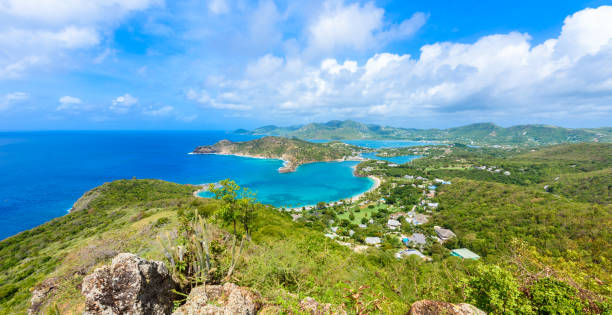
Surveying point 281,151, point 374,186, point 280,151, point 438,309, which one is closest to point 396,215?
point 374,186

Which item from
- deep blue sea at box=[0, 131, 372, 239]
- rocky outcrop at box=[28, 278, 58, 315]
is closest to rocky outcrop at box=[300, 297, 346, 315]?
rocky outcrop at box=[28, 278, 58, 315]

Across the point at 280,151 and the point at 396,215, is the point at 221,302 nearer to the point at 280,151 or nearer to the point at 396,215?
the point at 396,215

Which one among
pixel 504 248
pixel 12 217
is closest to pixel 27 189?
pixel 12 217

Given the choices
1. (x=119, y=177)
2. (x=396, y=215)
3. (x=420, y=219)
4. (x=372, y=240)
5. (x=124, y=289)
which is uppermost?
(x=124, y=289)

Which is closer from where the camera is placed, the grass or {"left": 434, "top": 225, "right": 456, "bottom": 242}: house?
{"left": 434, "top": 225, "right": 456, "bottom": 242}: house

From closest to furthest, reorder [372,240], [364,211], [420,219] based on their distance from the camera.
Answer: [372,240] < [420,219] < [364,211]

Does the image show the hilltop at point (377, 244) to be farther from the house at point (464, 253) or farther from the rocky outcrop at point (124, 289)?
the house at point (464, 253)

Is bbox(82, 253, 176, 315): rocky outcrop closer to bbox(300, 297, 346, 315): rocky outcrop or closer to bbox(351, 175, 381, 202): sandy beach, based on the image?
bbox(300, 297, 346, 315): rocky outcrop

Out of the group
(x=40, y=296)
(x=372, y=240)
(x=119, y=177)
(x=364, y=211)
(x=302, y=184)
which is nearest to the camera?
(x=40, y=296)
